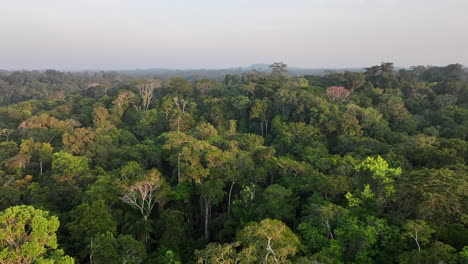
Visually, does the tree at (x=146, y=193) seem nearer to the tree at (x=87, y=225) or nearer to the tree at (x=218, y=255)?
the tree at (x=87, y=225)

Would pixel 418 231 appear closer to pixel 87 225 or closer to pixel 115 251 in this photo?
pixel 115 251

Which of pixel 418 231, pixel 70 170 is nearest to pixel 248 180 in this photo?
pixel 418 231

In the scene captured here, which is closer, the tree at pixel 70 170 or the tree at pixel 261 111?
the tree at pixel 70 170

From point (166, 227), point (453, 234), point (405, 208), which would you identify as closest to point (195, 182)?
point (166, 227)

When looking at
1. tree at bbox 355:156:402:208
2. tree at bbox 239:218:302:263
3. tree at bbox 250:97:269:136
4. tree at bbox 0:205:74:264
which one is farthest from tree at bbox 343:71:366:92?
→ tree at bbox 0:205:74:264

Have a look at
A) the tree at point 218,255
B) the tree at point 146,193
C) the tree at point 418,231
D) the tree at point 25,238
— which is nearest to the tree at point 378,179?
the tree at point 418,231
